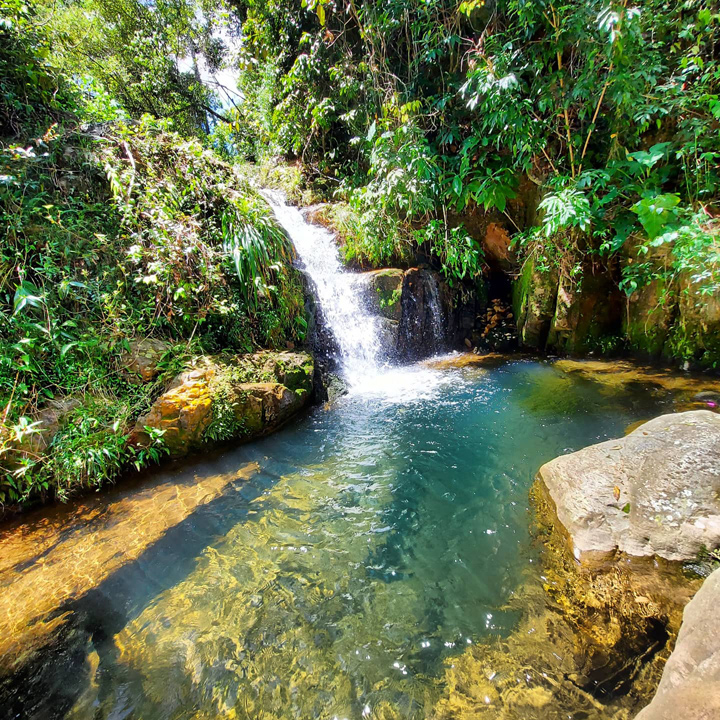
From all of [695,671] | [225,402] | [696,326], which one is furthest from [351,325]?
[695,671]

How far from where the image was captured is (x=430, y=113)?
18.2 ft

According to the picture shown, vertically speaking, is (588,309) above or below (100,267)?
below

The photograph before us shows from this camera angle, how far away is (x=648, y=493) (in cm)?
208

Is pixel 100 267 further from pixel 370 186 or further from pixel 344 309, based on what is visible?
pixel 370 186

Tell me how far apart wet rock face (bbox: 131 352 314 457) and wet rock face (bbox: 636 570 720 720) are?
140 inches

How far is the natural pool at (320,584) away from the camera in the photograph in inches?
61.9

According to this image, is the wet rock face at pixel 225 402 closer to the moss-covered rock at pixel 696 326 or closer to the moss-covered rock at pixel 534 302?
the moss-covered rock at pixel 534 302

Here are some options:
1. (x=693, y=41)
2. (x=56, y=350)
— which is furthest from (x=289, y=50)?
(x=56, y=350)

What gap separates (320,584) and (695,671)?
173 centimetres

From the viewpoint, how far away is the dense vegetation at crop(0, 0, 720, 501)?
3348 mm

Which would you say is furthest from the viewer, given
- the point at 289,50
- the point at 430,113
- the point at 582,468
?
the point at 289,50

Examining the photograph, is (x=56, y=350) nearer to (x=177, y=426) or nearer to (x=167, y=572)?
(x=177, y=426)

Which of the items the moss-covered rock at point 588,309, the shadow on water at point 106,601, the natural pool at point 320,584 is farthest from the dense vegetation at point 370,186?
the natural pool at point 320,584

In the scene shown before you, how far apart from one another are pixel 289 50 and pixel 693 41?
7.22m
